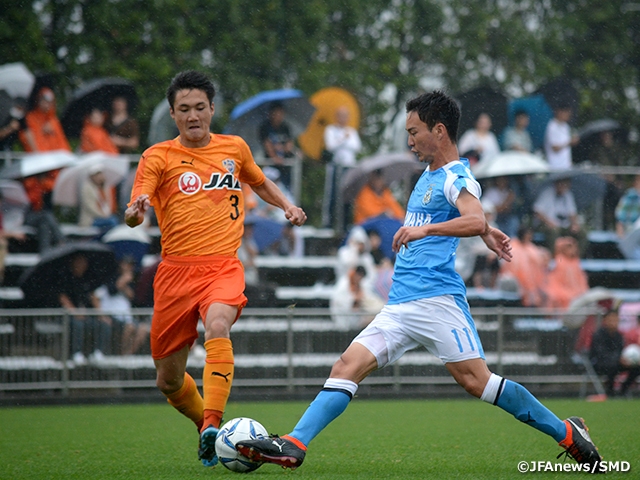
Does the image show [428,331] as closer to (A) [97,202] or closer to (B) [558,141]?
(A) [97,202]

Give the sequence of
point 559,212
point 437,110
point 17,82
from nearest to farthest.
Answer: point 437,110
point 17,82
point 559,212

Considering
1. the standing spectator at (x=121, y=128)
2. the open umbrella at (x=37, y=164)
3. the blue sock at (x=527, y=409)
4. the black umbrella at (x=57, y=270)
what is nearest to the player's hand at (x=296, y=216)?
the blue sock at (x=527, y=409)

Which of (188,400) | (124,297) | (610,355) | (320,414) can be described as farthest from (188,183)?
(610,355)

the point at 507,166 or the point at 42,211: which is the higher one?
the point at 507,166

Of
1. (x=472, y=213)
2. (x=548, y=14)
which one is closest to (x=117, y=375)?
(x=472, y=213)

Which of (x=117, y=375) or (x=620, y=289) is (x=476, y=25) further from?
(x=117, y=375)

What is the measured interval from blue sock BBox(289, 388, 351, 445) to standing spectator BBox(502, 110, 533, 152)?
13.4 meters

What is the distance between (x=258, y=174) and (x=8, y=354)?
24.3 ft

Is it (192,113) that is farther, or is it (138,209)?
(192,113)

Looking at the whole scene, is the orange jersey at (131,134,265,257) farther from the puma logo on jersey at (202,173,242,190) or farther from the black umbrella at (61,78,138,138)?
the black umbrella at (61,78,138,138)

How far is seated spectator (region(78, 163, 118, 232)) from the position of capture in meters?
15.4

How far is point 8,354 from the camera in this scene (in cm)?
1320

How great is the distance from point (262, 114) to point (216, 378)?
1152cm

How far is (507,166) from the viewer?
672 inches
